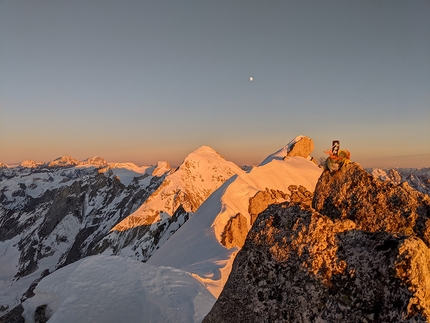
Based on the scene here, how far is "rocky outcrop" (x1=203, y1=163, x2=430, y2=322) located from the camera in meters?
4.49

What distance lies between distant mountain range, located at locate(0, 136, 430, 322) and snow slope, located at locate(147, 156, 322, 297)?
0.15 m

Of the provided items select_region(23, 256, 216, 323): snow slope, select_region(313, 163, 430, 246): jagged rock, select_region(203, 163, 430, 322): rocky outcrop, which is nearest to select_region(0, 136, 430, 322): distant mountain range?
select_region(23, 256, 216, 323): snow slope

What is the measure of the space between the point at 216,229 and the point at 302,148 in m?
66.6

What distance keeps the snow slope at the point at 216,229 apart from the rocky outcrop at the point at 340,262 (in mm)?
12323

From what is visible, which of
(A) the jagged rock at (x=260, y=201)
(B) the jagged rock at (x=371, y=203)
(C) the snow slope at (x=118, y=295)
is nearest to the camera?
(B) the jagged rock at (x=371, y=203)

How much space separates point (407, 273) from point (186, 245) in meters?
33.4

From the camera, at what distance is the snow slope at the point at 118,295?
1279 cm

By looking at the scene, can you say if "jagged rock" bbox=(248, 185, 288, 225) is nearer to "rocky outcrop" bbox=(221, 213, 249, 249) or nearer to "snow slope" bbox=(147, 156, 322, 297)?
"snow slope" bbox=(147, 156, 322, 297)

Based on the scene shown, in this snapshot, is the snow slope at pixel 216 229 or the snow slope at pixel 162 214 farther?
the snow slope at pixel 162 214

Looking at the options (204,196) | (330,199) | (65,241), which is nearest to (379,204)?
(330,199)

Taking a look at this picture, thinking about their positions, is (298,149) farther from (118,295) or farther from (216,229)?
(118,295)

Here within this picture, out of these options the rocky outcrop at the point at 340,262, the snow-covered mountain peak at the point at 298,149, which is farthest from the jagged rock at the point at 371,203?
the snow-covered mountain peak at the point at 298,149

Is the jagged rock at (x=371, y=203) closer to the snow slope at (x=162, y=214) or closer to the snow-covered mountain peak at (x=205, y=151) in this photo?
the snow slope at (x=162, y=214)

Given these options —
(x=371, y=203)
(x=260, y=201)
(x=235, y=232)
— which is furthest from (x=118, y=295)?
(x=260, y=201)
